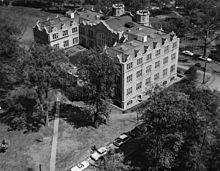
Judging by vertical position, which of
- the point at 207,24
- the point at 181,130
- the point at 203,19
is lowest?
the point at 181,130

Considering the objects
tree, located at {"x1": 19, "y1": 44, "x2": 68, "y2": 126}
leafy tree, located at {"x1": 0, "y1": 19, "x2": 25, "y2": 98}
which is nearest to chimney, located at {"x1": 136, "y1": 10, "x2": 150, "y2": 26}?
leafy tree, located at {"x1": 0, "y1": 19, "x2": 25, "y2": 98}

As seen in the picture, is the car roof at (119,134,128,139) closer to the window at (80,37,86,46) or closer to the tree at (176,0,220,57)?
the window at (80,37,86,46)

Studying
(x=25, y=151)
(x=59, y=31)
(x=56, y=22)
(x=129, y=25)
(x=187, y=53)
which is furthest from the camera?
(x=187, y=53)

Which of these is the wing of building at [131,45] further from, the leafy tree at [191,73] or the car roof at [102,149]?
the car roof at [102,149]

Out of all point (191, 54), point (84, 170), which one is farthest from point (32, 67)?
point (191, 54)

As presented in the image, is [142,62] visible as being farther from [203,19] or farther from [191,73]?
[203,19]

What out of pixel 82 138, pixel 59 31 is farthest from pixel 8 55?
pixel 82 138

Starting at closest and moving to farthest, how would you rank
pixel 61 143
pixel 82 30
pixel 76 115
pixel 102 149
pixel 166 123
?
pixel 166 123 → pixel 102 149 → pixel 61 143 → pixel 76 115 → pixel 82 30
